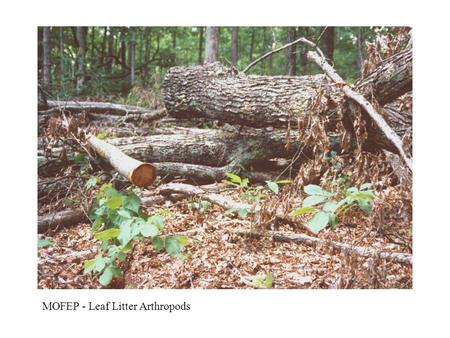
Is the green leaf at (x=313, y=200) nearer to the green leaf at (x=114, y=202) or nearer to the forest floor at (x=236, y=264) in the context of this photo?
the forest floor at (x=236, y=264)

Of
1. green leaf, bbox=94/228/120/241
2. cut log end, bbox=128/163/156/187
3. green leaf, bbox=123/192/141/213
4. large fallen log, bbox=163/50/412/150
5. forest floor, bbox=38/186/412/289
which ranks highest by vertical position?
large fallen log, bbox=163/50/412/150

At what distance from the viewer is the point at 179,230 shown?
130 inches

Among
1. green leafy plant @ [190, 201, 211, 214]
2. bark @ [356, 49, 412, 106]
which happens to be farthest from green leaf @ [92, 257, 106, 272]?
bark @ [356, 49, 412, 106]

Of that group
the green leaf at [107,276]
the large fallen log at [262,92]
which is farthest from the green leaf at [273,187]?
the green leaf at [107,276]

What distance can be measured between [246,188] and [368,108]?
1.32 meters

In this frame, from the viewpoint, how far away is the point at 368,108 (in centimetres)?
326

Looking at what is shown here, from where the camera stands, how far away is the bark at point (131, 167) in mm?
2879

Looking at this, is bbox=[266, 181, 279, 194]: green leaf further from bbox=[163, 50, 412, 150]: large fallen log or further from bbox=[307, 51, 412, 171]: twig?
bbox=[307, 51, 412, 171]: twig

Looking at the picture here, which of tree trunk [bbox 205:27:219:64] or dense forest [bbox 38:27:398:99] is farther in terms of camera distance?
dense forest [bbox 38:27:398:99]

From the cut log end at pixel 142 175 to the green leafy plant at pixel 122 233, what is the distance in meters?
0.13

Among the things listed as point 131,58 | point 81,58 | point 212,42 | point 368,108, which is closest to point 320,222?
point 368,108

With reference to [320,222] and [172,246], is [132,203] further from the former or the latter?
[320,222]

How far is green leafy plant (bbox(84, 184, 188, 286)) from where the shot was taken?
2.44m
